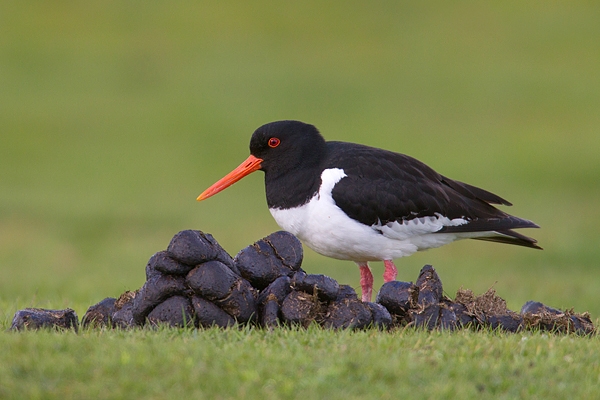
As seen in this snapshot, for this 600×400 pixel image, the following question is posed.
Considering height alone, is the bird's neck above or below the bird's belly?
above

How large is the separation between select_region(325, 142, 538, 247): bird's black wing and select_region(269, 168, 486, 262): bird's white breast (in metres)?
0.07

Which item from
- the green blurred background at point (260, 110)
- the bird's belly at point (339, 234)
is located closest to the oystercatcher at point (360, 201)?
the bird's belly at point (339, 234)

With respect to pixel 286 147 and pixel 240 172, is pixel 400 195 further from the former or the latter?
A: pixel 240 172

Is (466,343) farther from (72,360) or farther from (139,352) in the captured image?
(72,360)


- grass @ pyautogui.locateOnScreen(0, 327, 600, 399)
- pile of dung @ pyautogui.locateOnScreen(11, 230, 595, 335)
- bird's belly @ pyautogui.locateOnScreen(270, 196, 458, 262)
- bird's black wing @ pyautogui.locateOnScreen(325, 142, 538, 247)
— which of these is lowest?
grass @ pyautogui.locateOnScreen(0, 327, 600, 399)

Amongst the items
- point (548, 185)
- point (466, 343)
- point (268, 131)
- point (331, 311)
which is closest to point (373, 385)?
point (466, 343)

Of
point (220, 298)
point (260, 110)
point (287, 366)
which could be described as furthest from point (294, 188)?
point (260, 110)

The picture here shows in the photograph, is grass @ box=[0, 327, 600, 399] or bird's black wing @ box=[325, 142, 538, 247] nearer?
grass @ box=[0, 327, 600, 399]

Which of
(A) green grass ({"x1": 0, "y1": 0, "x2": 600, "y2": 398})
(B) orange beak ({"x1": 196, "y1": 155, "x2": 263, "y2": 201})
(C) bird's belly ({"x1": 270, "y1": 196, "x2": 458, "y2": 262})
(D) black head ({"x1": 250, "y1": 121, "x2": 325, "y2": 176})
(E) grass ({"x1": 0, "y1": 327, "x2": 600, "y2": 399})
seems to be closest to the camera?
(E) grass ({"x1": 0, "y1": 327, "x2": 600, "y2": 399})

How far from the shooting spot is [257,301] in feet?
22.6

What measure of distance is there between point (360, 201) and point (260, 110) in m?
19.4

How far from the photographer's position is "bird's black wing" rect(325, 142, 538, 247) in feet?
27.5

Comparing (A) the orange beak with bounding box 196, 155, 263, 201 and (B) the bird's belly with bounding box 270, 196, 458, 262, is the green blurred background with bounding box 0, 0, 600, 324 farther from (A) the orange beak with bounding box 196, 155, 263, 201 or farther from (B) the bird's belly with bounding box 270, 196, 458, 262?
(B) the bird's belly with bounding box 270, 196, 458, 262

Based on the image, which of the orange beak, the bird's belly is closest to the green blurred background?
the orange beak
